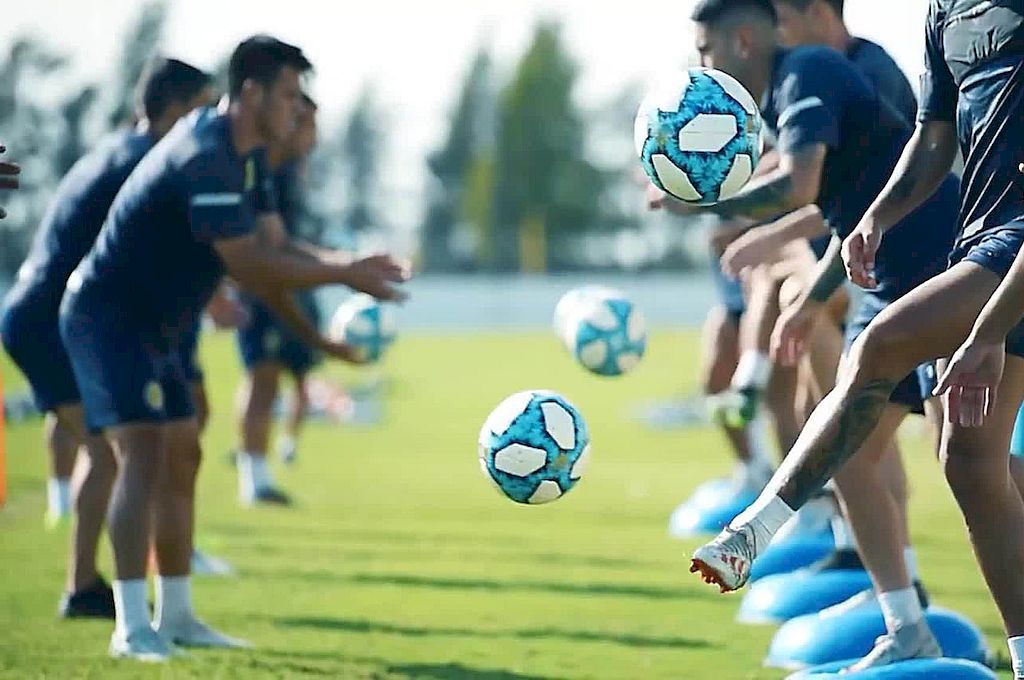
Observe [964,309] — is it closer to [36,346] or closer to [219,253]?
[219,253]

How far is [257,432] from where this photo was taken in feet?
43.3

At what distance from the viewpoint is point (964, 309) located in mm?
4914

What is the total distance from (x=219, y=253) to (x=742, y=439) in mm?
5163

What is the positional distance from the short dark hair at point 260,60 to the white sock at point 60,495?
478 cm

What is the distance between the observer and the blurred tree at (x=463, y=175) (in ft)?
226

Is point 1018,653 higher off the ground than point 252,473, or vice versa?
point 1018,653

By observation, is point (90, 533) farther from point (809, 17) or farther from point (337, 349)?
point (809, 17)

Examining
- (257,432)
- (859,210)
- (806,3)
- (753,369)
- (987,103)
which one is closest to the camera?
(987,103)

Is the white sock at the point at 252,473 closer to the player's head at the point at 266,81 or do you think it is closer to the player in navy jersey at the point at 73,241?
the player in navy jersey at the point at 73,241

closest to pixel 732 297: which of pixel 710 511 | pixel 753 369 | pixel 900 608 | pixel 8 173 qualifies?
pixel 710 511

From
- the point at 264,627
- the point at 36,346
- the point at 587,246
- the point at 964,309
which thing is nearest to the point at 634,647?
the point at 264,627

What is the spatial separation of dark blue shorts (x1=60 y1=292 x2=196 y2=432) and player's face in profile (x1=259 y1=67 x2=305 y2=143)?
98cm

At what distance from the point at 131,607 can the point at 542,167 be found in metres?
63.5

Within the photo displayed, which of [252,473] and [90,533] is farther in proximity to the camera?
[252,473]
